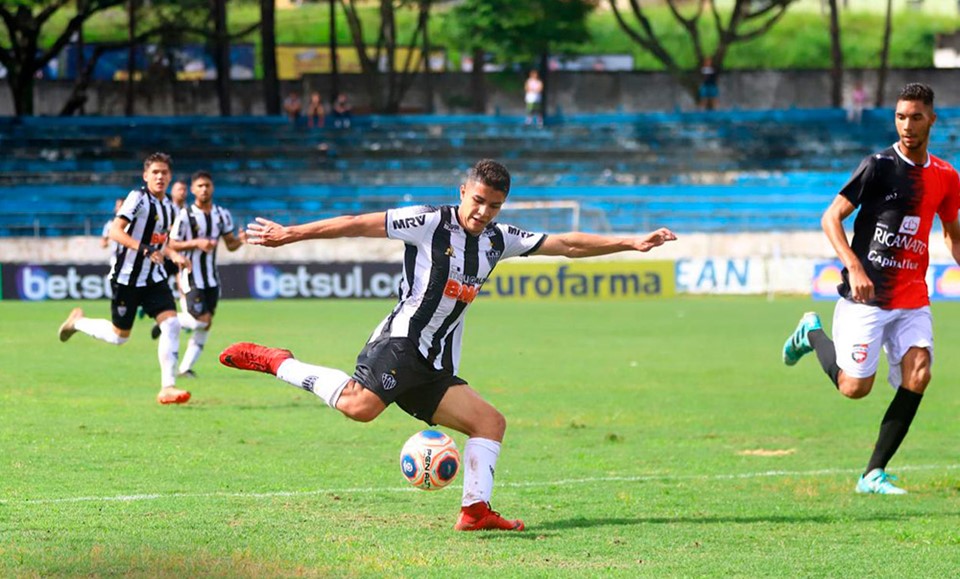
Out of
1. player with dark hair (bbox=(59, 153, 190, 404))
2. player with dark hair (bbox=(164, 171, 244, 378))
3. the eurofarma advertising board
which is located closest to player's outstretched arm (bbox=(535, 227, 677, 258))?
player with dark hair (bbox=(59, 153, 190, 404))

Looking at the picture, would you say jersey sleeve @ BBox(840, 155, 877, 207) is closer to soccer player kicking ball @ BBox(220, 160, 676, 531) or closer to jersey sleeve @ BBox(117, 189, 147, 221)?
soccer player kicking ball @ BBox(220, 160, 676, 531)

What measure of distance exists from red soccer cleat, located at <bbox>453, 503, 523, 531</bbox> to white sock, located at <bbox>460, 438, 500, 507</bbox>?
0.03 m

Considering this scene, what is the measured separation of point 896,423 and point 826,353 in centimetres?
65

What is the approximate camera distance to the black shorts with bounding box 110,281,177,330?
43.3ft

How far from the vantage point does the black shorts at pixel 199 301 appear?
15.5 m

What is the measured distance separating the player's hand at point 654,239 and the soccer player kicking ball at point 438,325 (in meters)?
0.01

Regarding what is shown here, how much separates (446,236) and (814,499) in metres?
3.00

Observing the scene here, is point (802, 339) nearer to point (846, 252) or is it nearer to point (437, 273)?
point (846, 252)

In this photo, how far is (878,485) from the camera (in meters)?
8.95

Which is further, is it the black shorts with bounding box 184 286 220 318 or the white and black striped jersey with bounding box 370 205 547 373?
the black shorts with bounding box 184 286 220 318

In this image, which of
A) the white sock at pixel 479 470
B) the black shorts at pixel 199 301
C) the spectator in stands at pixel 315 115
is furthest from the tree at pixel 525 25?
the white sock at pixel 479 470

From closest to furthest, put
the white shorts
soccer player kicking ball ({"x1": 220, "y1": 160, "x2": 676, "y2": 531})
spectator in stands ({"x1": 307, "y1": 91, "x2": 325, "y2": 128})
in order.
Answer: soccer player kicking ball ({"x1": 220, "y1": 160, "x2": 676, "y2": 531})
the white shorts
spectator in stands ({"x1": 307, "y1": 91, "x2": 325, "y2": 128})

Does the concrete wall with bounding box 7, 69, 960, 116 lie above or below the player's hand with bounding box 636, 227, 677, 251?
above

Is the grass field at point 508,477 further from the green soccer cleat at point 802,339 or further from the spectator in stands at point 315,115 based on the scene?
the spectator in stands at point 315,115
